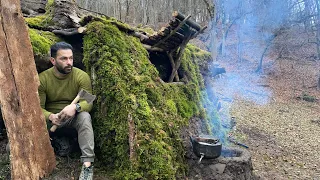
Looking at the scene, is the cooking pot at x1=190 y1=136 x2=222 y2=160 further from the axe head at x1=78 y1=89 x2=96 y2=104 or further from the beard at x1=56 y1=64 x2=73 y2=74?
the beard at x1=56 y1=64 x2=73 y2=74

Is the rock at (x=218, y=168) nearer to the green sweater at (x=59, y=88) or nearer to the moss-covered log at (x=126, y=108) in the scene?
the moss-covered log at (x=126, y=108)

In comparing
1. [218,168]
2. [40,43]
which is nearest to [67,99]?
[40,43]

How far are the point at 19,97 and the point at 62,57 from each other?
0.82 metres

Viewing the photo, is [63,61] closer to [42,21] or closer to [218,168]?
[42,21]

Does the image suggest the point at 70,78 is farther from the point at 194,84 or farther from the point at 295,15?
the point at 295,15

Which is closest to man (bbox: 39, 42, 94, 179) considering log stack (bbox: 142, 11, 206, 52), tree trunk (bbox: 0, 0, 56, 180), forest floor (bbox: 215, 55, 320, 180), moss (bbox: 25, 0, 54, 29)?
tree trunk (bbox: 0, 0, 56, 180)

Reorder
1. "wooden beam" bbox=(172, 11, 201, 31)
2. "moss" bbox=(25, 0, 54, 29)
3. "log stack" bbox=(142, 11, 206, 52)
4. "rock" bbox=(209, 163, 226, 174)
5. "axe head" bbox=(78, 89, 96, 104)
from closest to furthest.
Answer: "axe head" bbox=(78, 89, 96, 104) → "rock" bbox=(209, 163, 226, 174) → "moss" bbox=(25, 0, 54, 29) → "wooden beam" bbox=(172, 11, 201, 31) → "log stack" bbox=(142, 11, 206, 52)

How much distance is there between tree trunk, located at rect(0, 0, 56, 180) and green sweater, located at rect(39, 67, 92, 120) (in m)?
0.42

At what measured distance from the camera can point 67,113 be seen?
11.4 ft

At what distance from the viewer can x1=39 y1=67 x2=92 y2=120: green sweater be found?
12.5ft

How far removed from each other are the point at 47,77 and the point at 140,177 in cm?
181

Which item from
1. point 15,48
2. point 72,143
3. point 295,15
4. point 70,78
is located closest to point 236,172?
point 72,143

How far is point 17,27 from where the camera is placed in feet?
10.6

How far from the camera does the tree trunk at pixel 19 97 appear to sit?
10.2ft
